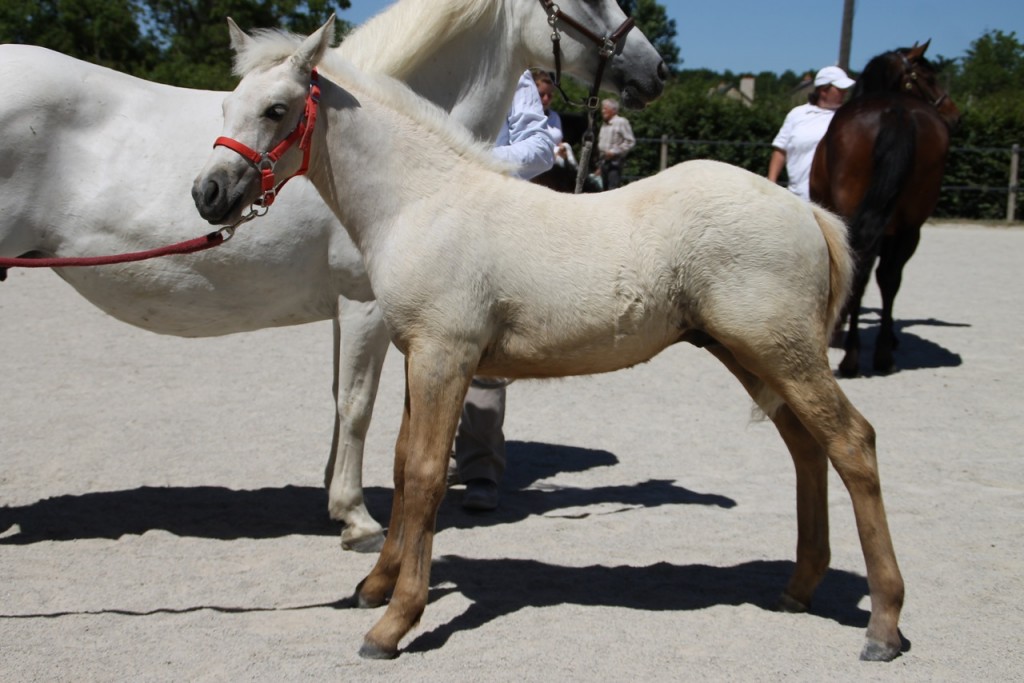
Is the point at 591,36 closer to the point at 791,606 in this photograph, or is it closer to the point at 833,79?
the point at 791,606

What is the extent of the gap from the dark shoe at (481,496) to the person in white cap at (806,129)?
502 cm

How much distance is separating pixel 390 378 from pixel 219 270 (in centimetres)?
318

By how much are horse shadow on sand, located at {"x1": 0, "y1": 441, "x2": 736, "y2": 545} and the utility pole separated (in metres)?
15.9

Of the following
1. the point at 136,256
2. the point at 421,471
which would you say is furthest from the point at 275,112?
the point at 421,471

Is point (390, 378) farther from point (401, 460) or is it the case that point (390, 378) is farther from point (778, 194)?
point (778, 194)

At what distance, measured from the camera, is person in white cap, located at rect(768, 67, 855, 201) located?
8898 mm

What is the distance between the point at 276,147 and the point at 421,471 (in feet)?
3.45

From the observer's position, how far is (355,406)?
13.2ft

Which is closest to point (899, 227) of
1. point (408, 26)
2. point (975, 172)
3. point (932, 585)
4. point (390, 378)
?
point (390, 378)

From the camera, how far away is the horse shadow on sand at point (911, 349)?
785 centimetres

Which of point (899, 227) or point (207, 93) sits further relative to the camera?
point (899, 227)

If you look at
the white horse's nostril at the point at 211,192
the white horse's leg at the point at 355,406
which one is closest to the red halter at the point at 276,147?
the white horse's nostril at the point at 211,192

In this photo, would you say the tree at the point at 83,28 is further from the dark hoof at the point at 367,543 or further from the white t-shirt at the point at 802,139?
the dark hoof at the point at 367,543

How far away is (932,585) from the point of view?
370 cm
